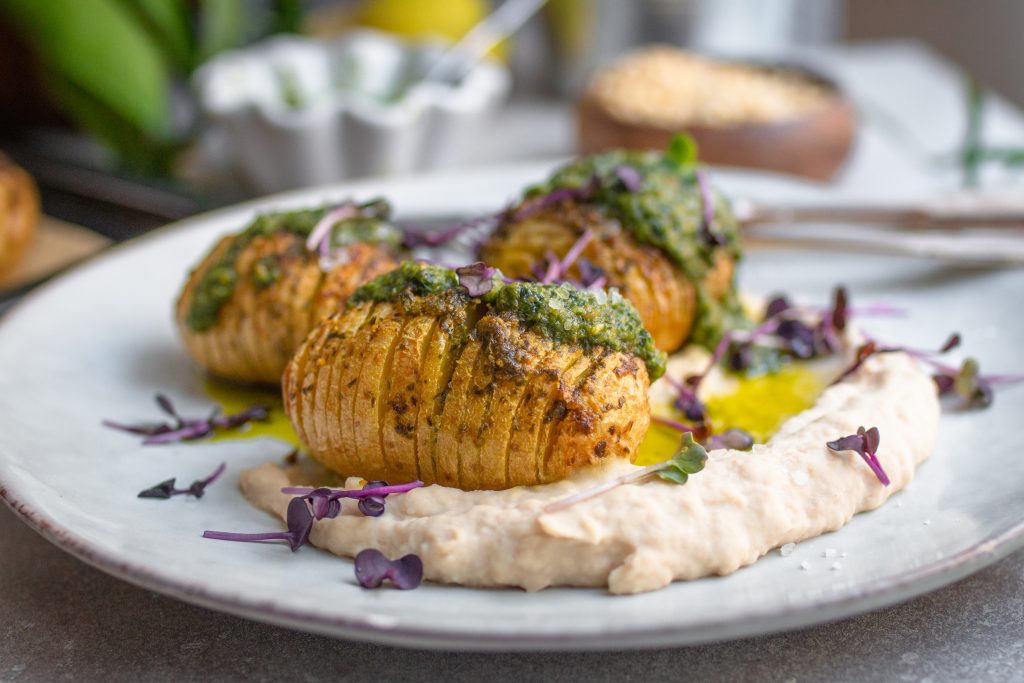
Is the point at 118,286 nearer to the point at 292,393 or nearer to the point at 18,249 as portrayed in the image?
the point at 18,249

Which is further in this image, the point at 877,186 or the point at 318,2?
the point at 318,2

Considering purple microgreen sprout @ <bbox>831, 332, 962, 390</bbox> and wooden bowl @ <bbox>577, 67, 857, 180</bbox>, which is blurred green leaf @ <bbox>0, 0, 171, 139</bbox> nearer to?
wooden bowl @ <bbox>577, 67, 857, 180</bbox>

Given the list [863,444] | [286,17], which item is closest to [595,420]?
[863,444]

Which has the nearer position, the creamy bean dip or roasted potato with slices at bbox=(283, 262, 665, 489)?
the creamy bean dip

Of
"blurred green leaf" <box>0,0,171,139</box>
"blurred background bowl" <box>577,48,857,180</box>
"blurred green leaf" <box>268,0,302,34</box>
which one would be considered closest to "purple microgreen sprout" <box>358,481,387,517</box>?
"blurred background bowl" <box>577,48,857,180</box>

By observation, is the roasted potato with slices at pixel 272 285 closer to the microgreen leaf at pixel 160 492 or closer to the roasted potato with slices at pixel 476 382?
the roasted potato with slices at pixel 476 382

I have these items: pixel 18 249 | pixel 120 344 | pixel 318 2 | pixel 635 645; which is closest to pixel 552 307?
pixel 635 645

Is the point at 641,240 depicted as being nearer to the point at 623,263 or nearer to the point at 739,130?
the point at 623,263

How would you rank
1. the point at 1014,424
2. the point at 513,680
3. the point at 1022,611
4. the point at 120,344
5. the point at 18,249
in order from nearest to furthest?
the point at 513,680 → the point at 1022,611 → the point at 1014,424 → the point at 120,344 → the point at 18,249
